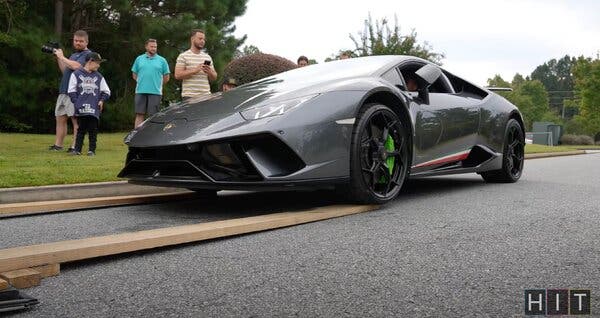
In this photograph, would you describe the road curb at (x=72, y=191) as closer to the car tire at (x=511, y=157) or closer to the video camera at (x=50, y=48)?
the video camera at (x=50, y=48)

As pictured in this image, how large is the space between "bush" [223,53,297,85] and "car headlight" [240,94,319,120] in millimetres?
9558

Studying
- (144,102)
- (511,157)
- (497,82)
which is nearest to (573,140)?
(511,157)

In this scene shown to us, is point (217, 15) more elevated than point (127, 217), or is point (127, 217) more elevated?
point (217, 15)

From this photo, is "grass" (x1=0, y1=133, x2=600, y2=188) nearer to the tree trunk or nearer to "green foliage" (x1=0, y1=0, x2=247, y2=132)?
"green foliage" (x1=0, y1=0, x2=247, y2=132)

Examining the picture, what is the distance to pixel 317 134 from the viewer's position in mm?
3586

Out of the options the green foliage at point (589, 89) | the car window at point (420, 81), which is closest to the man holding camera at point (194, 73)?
the car window at point (420, 81)

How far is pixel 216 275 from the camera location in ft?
7.59

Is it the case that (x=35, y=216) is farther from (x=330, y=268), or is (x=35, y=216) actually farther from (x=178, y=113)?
(x=330, y=268)

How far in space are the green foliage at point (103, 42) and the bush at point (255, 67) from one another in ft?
8.94

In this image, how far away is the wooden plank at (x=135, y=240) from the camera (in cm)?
229

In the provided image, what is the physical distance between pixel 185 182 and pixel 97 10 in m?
13.9

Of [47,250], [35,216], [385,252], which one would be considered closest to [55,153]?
[35,216]
